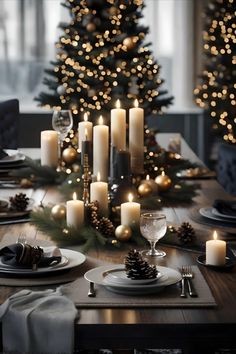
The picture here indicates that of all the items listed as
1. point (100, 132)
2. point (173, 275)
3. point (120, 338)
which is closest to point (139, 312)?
point (120, 338)

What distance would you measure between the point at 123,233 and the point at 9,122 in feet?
9.14

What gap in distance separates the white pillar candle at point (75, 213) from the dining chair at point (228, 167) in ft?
6.57

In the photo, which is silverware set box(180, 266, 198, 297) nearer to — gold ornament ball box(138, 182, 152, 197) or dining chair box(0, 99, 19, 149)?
gold ornament ball box(138, 182, 152, 197)

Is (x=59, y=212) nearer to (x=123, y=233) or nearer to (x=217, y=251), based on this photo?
(x=123, y=233)

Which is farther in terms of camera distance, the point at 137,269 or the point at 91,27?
the point at 91,27

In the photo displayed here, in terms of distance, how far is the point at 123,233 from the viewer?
238cm

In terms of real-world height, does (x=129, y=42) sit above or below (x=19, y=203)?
above

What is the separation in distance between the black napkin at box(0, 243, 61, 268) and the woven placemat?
0.43 ft

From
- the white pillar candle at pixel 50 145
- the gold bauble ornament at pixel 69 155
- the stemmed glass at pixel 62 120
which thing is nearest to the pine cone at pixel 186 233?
the white pillar candle at pixel 50 145

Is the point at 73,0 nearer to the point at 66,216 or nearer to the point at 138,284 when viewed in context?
the point at 66,216

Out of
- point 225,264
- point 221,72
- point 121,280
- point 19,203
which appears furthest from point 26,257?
point 221,72

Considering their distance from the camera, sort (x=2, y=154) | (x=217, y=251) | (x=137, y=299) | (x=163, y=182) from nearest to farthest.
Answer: (x=137, y=299), (x=217, y=251), (x=163, y=182), (x=2, y=154)

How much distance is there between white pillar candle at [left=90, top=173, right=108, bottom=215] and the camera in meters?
2.54

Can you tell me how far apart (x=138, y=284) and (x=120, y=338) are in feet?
0.71
